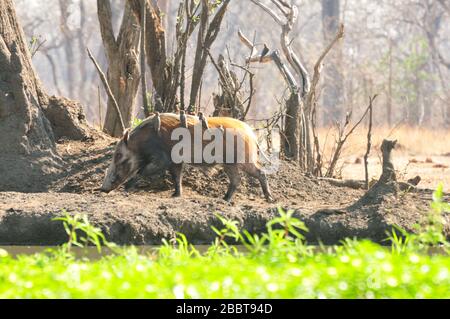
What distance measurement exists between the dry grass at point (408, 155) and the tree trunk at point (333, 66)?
839cm

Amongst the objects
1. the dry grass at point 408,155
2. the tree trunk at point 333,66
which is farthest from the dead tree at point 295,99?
the tree trunk at point 333,66

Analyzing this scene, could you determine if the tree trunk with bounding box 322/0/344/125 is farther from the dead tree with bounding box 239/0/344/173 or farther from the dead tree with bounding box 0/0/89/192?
the dead tree with bounding box 0/0/89/192

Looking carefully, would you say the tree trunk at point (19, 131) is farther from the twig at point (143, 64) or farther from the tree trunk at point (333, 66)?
the tree trunk at point (333, 66)

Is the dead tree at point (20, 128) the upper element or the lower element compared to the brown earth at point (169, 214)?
upper

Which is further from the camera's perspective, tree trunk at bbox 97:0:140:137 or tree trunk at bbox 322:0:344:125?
tree trunk at bbox 322:0:344:125

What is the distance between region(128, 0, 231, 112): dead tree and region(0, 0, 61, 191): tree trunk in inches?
60.2

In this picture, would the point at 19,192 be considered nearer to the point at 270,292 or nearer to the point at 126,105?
the point at 126,105

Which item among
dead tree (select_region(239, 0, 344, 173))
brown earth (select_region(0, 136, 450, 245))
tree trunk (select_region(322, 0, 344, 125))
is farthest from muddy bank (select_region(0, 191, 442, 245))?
tree trunk (select_region(322, 0, 344, 125))

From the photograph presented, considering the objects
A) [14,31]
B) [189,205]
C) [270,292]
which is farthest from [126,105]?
[270,292]

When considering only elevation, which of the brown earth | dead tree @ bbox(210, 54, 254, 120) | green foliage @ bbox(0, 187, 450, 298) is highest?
dead tree @ bbox(210, 54, 254, 120)

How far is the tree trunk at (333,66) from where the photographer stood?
35500mm

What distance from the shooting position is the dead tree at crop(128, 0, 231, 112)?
11.7 metres

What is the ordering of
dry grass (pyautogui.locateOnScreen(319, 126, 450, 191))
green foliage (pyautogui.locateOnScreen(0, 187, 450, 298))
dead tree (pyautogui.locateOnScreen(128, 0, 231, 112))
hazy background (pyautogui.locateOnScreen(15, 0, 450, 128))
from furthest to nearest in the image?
hazy background (pyautogui.locateOnScreen(15, 0, 450, 128)) < dry grass (pyautogui.locateOnScreen(319, 126, 450, 191)) < dead tree (pyautogui.locateOnScreen(128, 0, 231, 112)) < green foliage (pyautogui.locateOnScreen(0, 187, 450, 298))

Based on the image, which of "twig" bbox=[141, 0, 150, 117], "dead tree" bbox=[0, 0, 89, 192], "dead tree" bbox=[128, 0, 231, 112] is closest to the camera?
"dead tree" bbox=[0, 0, 89, 192]
